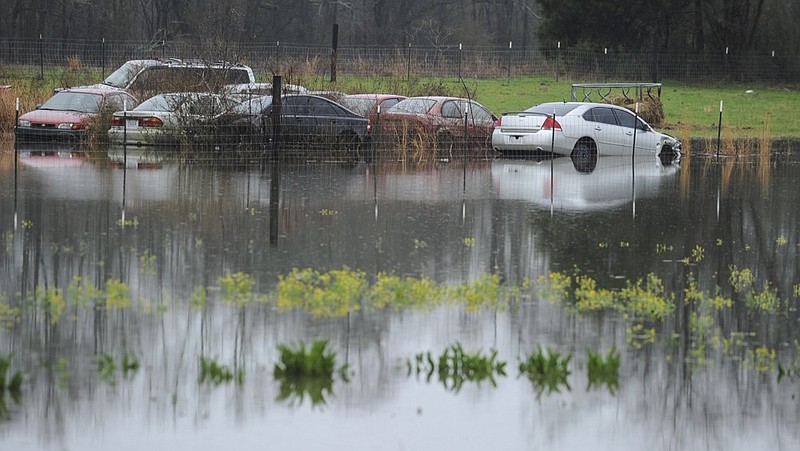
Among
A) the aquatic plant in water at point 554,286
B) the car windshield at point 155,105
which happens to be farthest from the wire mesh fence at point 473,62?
the aquatic plant in water at point 554,286

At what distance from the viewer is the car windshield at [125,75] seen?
35.0m

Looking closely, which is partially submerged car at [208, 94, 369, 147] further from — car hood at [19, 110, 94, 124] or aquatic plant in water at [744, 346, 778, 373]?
aquatic plant in water at [744, 346, 778, 373]

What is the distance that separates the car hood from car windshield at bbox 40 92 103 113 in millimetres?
160

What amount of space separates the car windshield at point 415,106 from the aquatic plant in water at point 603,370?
21.7 metres

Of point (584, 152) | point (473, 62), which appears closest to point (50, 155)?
point (584, 152)

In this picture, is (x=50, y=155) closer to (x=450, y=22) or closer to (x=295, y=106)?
(x=295, y=106)

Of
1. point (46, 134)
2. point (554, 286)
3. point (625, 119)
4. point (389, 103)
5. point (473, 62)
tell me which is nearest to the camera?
point (554, 286)

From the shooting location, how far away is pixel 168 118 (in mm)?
28609

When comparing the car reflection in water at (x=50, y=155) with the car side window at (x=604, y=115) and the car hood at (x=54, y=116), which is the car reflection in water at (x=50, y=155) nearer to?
the car hood at (x=54, y=116)

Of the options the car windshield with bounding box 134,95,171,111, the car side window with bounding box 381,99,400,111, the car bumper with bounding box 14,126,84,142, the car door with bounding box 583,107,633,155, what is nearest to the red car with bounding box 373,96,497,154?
the car side window with bounding box 381,99,400,111

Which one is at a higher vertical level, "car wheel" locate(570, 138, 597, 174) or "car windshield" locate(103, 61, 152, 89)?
"car windshield" locate(103, 61, 152, 89)

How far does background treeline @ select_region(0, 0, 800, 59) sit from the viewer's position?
60.3 meters

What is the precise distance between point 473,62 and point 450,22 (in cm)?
3536

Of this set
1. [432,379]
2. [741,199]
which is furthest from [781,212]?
[432,379]
